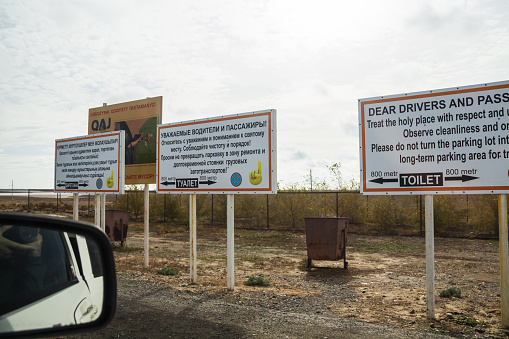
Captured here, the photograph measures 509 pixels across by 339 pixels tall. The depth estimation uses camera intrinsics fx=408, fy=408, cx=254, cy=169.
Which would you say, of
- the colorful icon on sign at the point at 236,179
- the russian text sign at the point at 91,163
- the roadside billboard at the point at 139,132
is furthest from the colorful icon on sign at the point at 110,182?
the colorful icon on sign at the point at 236,179

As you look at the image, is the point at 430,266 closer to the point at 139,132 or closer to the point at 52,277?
the point at 52,277

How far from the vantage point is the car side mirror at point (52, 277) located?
1622mm

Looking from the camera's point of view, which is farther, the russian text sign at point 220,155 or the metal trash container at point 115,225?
the metal trash container at point 115,225

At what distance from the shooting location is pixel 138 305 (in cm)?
667

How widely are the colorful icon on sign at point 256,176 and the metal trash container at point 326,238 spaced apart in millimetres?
3447

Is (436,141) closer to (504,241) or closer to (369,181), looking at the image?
(369,181)

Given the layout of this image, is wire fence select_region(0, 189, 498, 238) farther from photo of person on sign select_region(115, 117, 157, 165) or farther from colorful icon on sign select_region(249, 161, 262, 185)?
colorful icon on sign select_region(249, 161, 262, 185)

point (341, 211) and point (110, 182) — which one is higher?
point (110, 182)

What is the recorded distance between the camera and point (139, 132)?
471 inches

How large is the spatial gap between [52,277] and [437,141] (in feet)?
19.5

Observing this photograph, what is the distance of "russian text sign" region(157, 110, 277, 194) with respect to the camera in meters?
7.98

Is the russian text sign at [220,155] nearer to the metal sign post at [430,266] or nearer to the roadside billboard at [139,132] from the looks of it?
the roadside billboard at [139,132]

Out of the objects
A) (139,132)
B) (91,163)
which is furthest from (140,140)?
(91,163)

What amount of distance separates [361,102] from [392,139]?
2.77ft
